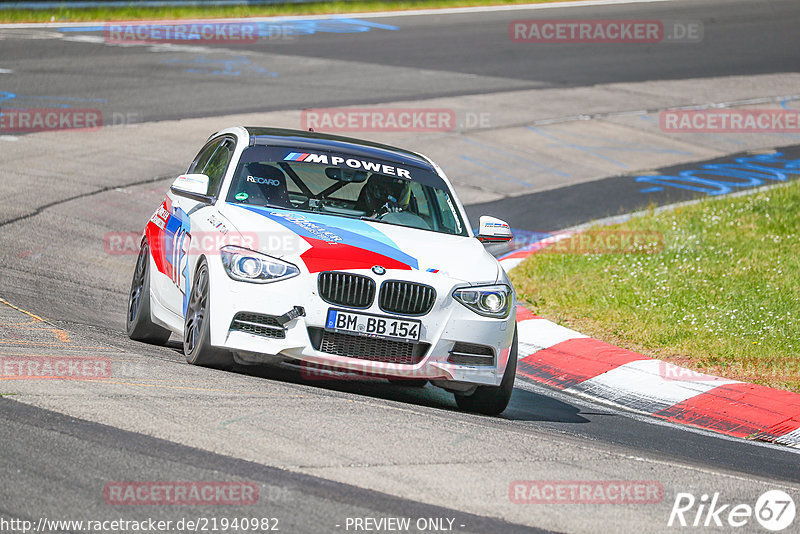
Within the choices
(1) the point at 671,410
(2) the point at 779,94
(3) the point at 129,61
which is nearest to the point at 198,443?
→ (1) the point at 671,410

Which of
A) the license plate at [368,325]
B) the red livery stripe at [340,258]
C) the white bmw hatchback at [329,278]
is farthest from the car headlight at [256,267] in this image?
the license plate at [368,325]

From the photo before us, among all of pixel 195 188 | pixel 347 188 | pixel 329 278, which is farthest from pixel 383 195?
pixel 329 278

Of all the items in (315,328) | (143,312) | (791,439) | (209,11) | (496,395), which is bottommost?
(791,439)

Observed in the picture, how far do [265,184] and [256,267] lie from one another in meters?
1.29

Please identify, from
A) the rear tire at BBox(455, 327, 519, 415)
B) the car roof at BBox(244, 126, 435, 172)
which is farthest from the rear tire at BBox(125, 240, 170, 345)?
the rear tire at BBox(455, 327, 519, 415)

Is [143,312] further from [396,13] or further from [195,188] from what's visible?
[396,13]

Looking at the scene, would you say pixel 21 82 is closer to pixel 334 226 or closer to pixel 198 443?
pixel 334 226

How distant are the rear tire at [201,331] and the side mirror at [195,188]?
66cm

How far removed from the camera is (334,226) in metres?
7.82

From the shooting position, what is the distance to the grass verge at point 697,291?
10094mm

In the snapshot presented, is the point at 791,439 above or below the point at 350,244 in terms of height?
below

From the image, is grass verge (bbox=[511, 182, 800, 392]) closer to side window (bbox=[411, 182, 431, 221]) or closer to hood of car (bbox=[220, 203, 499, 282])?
side window (bbox=[411, 182, 431, 221])

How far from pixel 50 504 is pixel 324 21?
26566mm

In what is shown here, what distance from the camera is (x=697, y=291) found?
11.7m
